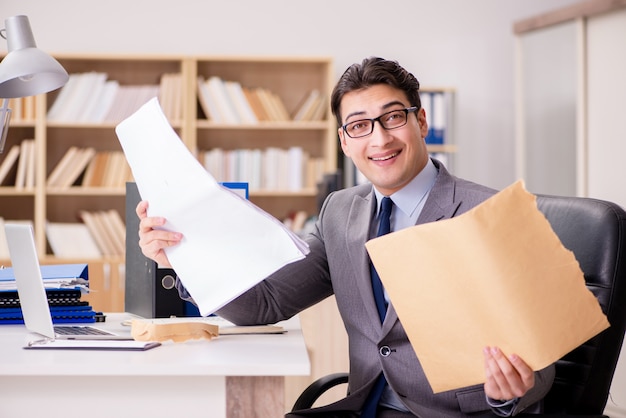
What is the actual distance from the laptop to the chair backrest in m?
0.86

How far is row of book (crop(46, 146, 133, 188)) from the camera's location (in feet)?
15.3

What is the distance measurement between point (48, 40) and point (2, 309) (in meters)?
3.62

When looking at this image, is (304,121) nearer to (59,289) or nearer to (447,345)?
(59,289)

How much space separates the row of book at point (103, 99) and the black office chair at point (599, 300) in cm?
345

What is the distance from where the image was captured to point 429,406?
1576 millimetres

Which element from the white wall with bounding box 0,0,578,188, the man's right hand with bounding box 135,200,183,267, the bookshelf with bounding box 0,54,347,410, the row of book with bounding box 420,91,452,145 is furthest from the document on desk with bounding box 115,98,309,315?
the white wall with bounding box 0,0,578,188

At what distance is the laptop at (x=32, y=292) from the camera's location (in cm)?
147

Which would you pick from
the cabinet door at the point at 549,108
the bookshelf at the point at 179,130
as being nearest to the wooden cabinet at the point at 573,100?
the cabinet door at the point at 549,108

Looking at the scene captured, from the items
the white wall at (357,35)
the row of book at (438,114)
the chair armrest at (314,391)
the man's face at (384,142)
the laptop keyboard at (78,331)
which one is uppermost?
the white wall at (357,35)

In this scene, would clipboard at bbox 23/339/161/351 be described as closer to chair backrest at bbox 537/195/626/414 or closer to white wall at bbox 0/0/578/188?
chair backrest at bbox 537/195/626/414

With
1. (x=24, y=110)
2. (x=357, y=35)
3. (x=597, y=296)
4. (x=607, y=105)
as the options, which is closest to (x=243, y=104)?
(x=357, y=35)

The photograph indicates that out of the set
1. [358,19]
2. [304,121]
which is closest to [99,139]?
[304,121]

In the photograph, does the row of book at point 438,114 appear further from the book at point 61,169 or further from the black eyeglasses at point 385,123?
the black eyeglasses at point 385,123

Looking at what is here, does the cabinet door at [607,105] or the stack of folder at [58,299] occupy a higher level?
the cabinet door at [607,105]
